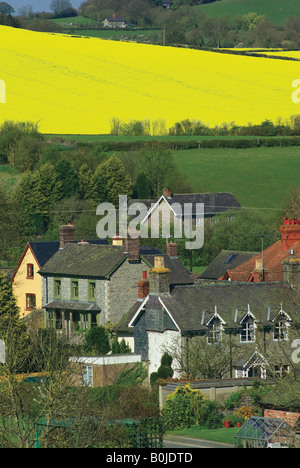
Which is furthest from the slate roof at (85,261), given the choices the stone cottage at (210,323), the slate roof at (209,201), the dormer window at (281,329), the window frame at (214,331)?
the slate roof at (209,201)

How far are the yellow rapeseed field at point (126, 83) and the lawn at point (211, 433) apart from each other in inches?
3800

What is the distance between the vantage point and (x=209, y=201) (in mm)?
109750

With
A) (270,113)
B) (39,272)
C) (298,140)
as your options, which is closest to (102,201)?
(298,140)

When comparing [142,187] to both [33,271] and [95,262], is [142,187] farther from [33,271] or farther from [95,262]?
[95,262]

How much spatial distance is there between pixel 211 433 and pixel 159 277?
36.3 ft

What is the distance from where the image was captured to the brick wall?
37.8m

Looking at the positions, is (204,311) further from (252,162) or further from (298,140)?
(298,140)

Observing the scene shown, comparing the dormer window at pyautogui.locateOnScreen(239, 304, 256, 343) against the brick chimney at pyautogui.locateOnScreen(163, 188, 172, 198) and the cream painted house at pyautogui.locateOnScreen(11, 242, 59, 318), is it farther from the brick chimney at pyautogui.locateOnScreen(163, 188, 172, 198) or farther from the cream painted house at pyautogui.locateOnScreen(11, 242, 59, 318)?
the brick chimney at pyautogui.locateOnScreen(163, 188, 172, 198)

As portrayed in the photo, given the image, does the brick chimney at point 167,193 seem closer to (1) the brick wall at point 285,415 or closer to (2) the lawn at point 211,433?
(2) the lawn at point 211,433

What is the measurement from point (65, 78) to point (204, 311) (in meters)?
109

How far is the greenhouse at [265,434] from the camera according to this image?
117 ft

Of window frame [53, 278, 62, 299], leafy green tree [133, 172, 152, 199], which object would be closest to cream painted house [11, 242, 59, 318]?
window frame [53, 278, 62, 299]

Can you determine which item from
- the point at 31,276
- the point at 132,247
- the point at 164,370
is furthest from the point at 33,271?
the point at 164,370

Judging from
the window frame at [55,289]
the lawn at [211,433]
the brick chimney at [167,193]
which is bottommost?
the lawn at [211,433]
